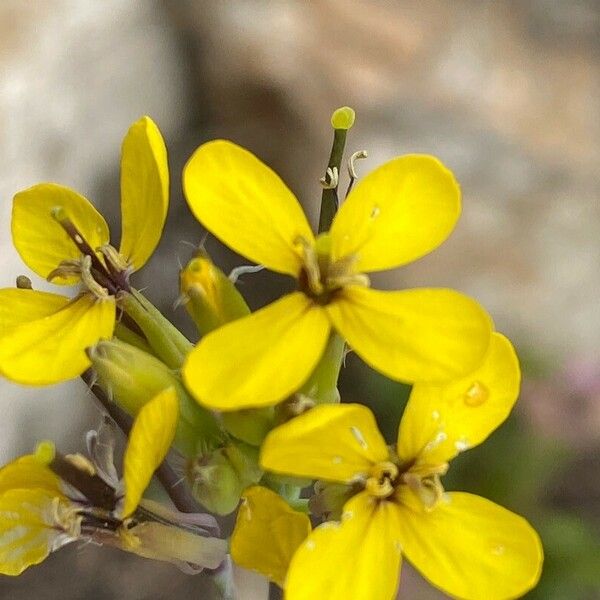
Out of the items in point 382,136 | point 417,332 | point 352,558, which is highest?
point 417,332

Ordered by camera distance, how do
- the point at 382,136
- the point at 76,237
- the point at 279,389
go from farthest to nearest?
the point at 382,136, the point at 76,237, the point at 279,389

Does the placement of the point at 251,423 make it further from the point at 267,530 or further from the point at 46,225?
the point at 46,225

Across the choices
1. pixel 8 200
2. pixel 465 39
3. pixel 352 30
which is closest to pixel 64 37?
pixel 8 200

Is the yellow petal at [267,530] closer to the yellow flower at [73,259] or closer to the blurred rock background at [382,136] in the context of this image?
the yellow flower at [73,259]

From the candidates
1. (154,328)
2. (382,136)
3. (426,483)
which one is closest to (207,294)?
(154,328)

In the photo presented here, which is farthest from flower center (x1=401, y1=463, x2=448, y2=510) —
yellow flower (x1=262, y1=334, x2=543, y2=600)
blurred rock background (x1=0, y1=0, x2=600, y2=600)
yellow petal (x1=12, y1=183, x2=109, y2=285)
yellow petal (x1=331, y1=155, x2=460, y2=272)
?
blurred rock background (x1=0, y1=0, x2=600, y2=600)

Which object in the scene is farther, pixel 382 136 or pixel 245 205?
pixel 382 136

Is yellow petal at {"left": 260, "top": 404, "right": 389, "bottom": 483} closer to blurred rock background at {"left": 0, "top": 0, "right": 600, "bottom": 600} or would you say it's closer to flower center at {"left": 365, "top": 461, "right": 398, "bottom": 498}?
flower center at {"left": 365, "top": 461, "right": 398, "bottom": 498}
